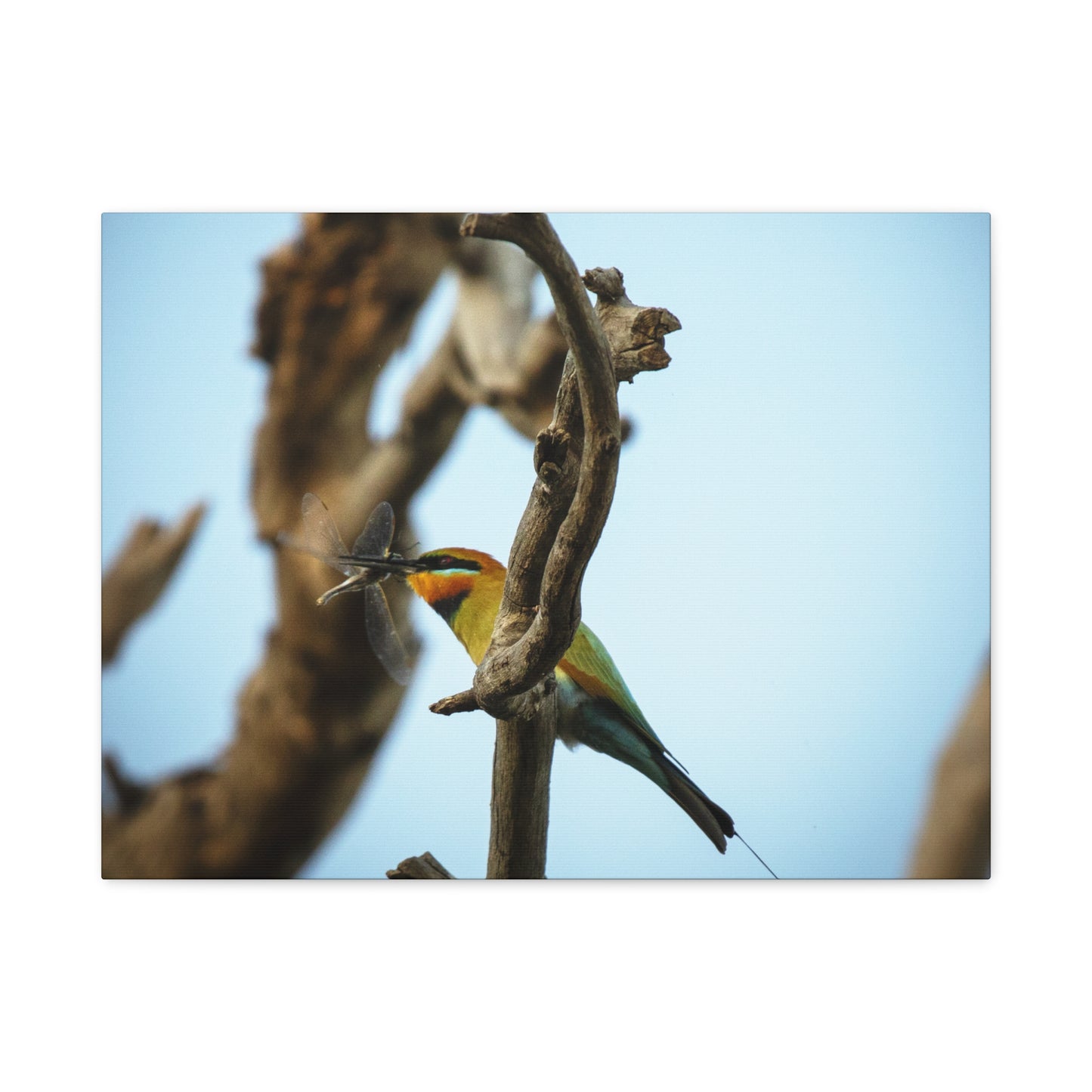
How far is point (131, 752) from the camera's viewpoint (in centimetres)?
180

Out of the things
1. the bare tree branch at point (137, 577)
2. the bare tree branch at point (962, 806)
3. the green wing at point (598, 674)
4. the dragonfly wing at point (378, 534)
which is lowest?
the bare tree branch at point (962, 806)

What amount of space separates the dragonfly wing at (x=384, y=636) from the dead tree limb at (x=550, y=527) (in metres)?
0.22

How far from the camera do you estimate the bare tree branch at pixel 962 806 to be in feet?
5.84

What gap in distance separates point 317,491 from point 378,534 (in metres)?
0.12

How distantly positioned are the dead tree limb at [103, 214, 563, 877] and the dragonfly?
0.02 m

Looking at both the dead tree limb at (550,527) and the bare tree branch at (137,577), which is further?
the bare tree branch at (137,577)

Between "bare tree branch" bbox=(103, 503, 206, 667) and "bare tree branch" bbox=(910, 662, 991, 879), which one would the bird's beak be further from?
"bare tree branch" bbox=(910, 662, 991, 879)

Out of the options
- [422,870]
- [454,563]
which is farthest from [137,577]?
[422,870]

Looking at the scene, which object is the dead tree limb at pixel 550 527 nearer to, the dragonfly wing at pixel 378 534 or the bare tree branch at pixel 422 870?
the bare tree branch at pixel 422 870

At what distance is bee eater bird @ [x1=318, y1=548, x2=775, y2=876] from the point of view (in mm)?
1765

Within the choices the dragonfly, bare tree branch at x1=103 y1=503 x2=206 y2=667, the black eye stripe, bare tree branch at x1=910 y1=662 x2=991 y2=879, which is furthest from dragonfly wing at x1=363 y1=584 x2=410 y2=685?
bare tree branch at x1=910 y1=662 x2=991 y2=879

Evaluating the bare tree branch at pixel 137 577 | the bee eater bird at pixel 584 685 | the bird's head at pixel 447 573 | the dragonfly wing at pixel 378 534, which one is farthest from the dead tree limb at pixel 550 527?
the bare tree branch at pixel 137 577

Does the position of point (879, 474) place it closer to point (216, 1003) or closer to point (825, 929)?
point (825, 929)
